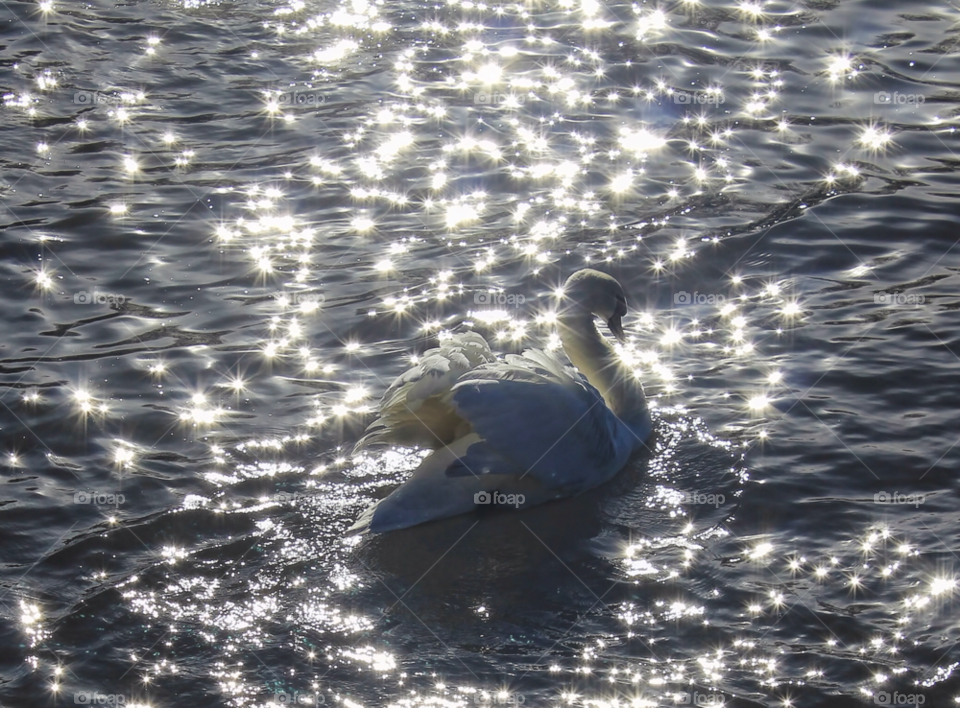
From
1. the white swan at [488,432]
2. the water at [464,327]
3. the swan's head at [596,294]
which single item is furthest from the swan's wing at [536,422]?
the swan's head at [596,294]

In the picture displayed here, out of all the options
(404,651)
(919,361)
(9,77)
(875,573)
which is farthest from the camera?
(9,77)

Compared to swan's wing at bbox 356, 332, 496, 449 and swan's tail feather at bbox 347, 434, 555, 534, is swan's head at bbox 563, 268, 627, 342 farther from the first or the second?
swan's tail feather at bbox 347, 434, 555, 534

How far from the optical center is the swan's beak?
702cm

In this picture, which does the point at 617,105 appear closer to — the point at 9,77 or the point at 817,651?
the point at 9,77

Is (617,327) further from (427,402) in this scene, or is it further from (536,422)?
(427,402)

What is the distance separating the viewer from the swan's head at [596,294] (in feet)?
22.6

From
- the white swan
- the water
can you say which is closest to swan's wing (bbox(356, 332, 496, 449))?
the white swan

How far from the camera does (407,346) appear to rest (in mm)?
7484

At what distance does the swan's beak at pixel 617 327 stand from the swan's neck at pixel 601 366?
10 cm

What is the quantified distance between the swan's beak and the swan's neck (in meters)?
0.10

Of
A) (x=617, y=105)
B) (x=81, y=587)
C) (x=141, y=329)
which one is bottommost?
(x=81, y=587)

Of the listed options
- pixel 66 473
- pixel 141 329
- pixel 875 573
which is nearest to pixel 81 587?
pixel 66 473

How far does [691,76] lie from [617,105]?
940 millimetres

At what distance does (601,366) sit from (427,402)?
129cm
